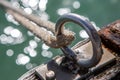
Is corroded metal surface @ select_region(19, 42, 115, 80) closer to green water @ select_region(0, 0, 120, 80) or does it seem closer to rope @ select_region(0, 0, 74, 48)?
rope @ select_region(0, 0, 74, 48)

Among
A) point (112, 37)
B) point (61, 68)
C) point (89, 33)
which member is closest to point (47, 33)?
point (61, 68)

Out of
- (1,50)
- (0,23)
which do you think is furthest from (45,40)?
(0,23)

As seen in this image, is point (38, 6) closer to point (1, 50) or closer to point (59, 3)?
point (59, 3)

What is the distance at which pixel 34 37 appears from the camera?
723 centimetres

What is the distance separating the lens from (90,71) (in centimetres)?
318

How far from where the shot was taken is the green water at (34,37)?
22.5ft

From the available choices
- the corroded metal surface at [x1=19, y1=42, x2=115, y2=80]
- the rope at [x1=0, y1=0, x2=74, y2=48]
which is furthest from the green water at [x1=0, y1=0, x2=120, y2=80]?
the corroded metal surface at [x1=19, y1=42, x2=115, y2=80]

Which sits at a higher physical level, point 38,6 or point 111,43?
point 38,6

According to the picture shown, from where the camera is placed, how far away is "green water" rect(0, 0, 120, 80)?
6.84 meters

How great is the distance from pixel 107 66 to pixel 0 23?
15.2ft

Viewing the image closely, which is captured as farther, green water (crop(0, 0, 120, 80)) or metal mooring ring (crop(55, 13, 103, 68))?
green water (crop(0, 0, 120, 80))

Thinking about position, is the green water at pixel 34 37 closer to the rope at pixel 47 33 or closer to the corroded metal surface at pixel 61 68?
the rope at pixel 47 33

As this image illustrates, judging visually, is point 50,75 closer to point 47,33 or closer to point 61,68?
point 61,68

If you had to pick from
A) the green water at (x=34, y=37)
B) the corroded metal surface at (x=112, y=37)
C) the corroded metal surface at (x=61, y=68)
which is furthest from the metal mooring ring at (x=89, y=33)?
the green water at (x=34, y=37)
